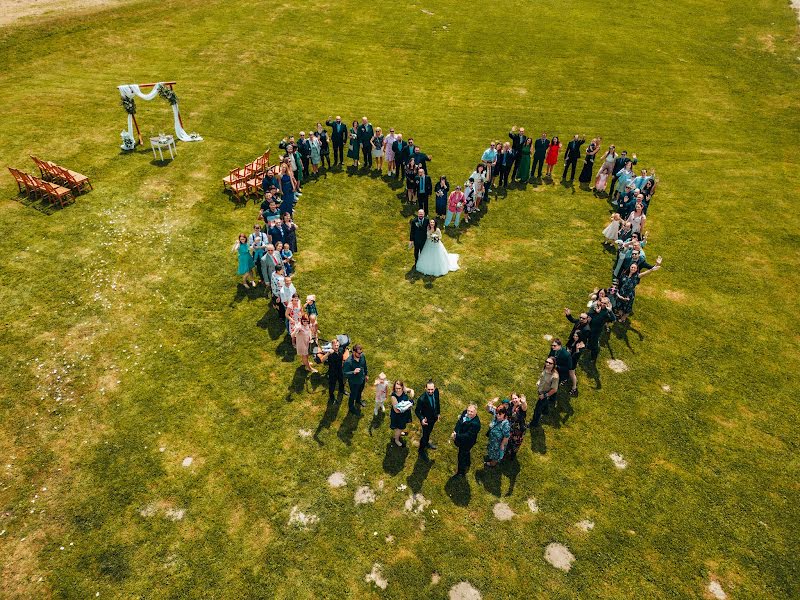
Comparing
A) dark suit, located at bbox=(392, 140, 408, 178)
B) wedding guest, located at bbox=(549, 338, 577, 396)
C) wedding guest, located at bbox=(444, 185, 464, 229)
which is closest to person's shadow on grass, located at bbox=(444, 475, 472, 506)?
wedding guest, located at bbox=(549, 338, 577, 396)

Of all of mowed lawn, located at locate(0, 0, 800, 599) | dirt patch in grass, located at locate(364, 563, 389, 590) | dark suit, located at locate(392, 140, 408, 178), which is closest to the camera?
Result: dirt patch in grass, located at locate(364, 563, 389, 590)

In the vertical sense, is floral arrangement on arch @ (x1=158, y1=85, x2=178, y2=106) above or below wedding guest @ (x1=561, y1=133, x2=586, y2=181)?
above

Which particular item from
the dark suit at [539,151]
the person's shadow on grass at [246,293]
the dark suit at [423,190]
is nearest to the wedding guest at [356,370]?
the person's shadow on grass at [246,293]

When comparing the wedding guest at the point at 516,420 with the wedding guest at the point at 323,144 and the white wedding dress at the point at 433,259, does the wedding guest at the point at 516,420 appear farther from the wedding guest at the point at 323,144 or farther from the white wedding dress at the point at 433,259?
the wedding guest at the point at 323,144

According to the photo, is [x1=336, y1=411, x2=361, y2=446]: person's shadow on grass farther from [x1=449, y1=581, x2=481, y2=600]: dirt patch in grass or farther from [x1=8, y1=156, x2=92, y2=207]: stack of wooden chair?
[x1=8, y1=156, x2=92, y2=207]: stack of wooden chair

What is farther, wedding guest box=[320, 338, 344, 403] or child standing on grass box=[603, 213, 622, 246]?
child standing on grass box=[603, 213, 622, 246]

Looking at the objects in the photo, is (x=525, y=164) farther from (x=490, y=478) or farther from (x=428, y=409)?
(x=490, y=478)

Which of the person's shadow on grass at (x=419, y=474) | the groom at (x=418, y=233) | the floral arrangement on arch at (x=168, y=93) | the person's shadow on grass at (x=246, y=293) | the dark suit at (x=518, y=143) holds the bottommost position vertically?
the person's shadow on grass at (x=419, y=474)
